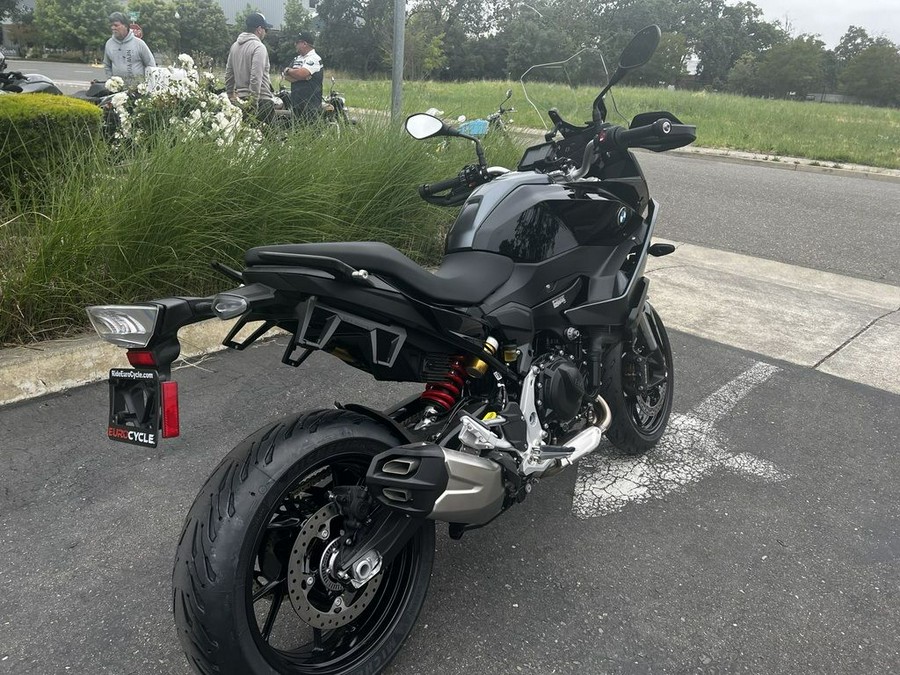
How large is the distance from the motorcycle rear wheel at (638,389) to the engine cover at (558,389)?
0.50 meters

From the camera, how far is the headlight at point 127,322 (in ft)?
5.70

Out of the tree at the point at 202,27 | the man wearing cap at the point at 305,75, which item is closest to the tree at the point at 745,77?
the tree at the point at 202,27

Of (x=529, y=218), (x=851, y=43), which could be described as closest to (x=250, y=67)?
(x=529, y=218)

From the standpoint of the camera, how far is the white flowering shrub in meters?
5.32

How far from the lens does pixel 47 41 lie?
51000 millimetres

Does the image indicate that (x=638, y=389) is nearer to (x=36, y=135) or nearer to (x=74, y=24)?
(x=36, y=135)

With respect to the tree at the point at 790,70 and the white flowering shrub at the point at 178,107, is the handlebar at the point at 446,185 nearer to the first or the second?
the white flowering shrub at the point at 178,107

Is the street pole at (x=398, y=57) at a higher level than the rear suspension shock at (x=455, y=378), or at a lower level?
higher

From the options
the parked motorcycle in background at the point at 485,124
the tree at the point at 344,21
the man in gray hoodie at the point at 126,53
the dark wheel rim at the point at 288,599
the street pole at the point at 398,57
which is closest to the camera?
the dark wheel rim at the point at 288,599

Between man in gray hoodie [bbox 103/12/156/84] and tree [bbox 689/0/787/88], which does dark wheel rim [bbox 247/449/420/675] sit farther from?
tree [bbox 689/0/787/88]

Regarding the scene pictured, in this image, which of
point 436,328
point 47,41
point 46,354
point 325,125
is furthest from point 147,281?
point 47,41

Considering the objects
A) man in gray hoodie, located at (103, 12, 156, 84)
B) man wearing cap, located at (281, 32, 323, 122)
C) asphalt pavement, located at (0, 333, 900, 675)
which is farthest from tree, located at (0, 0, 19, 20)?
asphalt pavement, located at (0, 333, 900, 675)

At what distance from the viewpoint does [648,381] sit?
3.47m

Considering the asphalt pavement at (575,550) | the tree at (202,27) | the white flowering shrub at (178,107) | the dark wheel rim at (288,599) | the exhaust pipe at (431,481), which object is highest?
the tree at (202,27)
